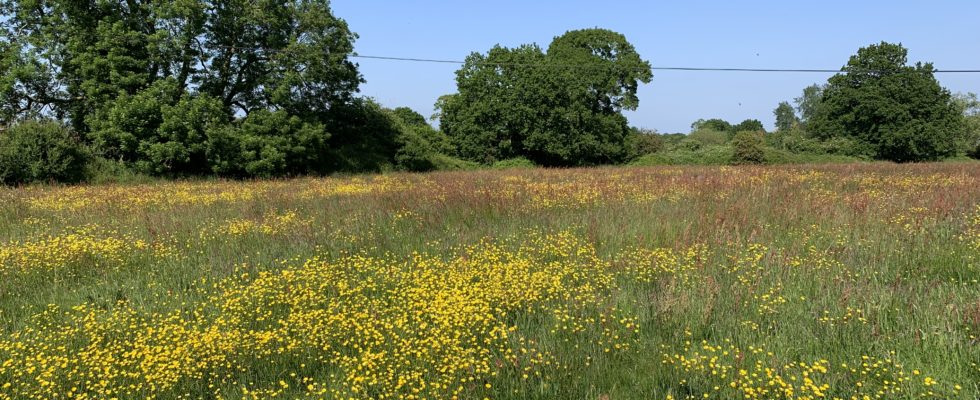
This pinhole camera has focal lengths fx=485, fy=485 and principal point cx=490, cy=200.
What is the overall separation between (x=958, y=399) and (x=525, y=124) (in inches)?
1293

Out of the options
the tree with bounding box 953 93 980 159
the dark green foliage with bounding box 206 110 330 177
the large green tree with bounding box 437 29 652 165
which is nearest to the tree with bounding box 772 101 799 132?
the tree with bounding box 953 93 980 159

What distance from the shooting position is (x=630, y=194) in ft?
35.3

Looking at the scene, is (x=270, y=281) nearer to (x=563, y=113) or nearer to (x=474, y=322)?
(x=474, y=322)

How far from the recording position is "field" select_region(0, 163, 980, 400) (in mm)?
2986

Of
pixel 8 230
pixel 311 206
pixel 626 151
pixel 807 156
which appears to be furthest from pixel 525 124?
pixel 8 230

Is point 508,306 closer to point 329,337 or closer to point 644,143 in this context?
point 329,337

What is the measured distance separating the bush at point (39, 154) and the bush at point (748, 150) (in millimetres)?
38094

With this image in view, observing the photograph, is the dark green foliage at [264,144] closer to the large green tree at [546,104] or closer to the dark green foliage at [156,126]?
the dark green foliage at [156,126]

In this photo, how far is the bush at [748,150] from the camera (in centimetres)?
3562

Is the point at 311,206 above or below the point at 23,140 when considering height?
below

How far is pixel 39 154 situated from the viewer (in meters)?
16.8

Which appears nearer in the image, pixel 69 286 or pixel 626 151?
pixel 69 286

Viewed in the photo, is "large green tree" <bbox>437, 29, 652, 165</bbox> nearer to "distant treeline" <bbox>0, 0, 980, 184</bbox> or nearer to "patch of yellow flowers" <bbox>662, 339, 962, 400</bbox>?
"distant treeline" <bbox>0, 0, 980, 184</bbox>

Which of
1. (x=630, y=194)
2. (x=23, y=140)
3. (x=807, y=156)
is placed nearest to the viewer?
(x=630, y=194)
